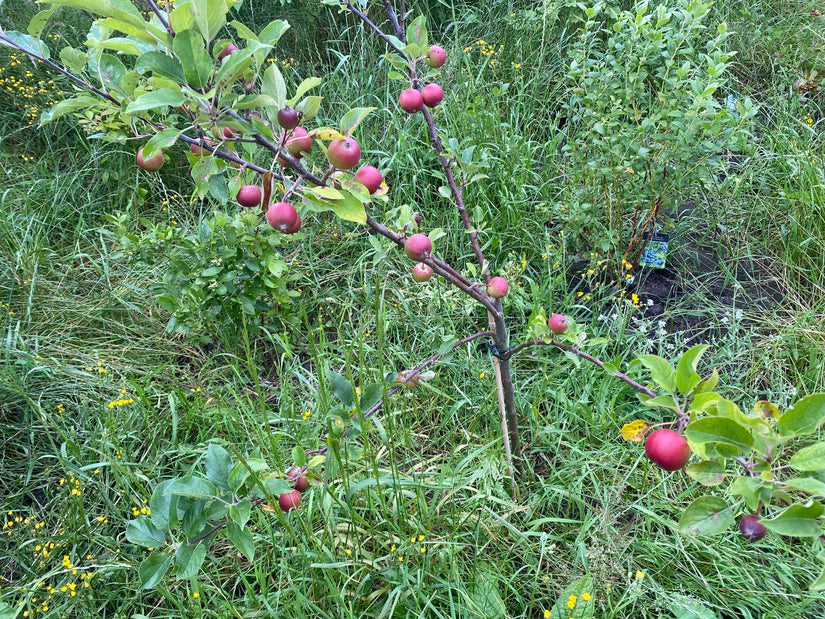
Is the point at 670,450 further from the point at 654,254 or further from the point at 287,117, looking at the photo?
the point at 654,254

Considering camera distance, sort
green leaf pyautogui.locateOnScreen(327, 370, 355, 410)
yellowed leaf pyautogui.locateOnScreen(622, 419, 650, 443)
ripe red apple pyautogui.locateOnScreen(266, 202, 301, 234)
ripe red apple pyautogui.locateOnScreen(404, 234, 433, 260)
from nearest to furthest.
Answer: ripe red apple pyautogui.locateOnScreen(266, 202, 301, 234)
yellowed leaf pyautogui.locateOnScreen(622, 419, 650, 443)
ripe red apple pyautogui.locateOnScreen(404, 234, 433, 260)
green leaf pyautogui.locateOnScreen(327, 370, 355, 410)

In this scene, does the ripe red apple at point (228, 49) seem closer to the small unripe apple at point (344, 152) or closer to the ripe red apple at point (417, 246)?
the small unripe apple at point (344, 152)

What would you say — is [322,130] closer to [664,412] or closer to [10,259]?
[664,412]

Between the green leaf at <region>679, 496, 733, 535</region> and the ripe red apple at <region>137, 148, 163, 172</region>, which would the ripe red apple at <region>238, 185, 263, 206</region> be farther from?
the green leaf at <region>679, 496, 733, 535</region>

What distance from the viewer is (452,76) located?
10.4 feet

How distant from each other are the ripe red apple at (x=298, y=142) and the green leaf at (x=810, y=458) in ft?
2.85

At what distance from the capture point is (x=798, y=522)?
72cm

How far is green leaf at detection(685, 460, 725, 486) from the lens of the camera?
0.85 meters

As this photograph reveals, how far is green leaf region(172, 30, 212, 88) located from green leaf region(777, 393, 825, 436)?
3.01 ft

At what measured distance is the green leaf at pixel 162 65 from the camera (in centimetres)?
81

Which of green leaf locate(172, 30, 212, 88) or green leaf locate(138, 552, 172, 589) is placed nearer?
green leaf locate(172, 30, 212, 88)

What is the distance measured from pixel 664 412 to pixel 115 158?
9.99ft

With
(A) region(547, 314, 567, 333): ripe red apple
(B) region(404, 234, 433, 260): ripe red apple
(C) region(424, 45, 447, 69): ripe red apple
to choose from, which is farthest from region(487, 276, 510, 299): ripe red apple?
(C) region(424, 45, 447, 69): ripe red apple

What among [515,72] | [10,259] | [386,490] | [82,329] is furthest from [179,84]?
[515,72]
